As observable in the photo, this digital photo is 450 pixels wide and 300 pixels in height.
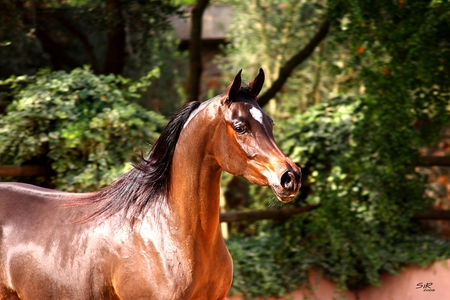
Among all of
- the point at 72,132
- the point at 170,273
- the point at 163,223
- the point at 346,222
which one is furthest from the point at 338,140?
the point at 170,273

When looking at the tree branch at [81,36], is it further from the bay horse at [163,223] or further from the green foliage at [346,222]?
the bay horse at [163,223]

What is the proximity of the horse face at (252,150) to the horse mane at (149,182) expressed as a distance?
0.31m

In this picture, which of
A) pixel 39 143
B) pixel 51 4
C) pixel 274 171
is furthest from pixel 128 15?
pixel 274 171

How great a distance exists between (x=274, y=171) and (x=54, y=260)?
4.07ft

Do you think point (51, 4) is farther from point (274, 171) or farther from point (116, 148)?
point (274, 171)

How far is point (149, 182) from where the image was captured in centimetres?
315

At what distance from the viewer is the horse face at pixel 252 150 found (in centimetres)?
262

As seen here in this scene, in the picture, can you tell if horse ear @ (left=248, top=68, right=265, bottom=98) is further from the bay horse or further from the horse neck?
the horse neck

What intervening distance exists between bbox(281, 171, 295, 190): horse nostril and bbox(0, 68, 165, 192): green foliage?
2648 millimetres

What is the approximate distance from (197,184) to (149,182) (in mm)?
288

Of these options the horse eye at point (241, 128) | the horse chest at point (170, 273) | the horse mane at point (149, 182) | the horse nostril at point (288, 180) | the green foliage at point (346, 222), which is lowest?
the green foliage at point (346, 222)

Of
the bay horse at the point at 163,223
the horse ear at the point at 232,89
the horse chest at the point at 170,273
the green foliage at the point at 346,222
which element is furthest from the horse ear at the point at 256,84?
the green foliage at the point at 346,222

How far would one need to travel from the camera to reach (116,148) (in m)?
5.34

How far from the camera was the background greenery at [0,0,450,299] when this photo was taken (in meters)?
5.25
